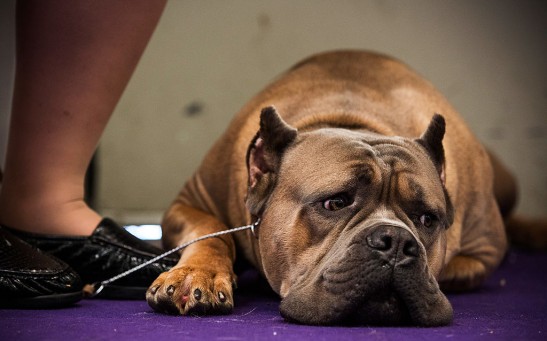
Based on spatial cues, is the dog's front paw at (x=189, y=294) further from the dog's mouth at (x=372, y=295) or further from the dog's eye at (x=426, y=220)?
the dog's eye at (x=426, y=220)

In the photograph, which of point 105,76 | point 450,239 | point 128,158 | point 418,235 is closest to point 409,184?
point 418,235

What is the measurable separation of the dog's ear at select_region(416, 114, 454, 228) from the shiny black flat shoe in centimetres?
63

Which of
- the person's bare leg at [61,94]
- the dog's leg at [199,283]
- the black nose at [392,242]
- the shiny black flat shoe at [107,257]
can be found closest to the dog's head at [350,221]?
the black nose at [392,242]

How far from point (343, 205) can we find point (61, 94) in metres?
0.70

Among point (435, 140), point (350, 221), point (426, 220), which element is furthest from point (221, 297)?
point (435, 140)

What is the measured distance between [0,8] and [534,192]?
8.46 feet

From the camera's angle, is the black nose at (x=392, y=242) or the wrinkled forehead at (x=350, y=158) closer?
the black nose at (x=392, y=242)

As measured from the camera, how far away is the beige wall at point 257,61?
3602 mm

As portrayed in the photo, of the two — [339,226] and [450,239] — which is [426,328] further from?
[450,239]

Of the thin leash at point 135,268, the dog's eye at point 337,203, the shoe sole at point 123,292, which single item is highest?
the dog's eye at point 337,203

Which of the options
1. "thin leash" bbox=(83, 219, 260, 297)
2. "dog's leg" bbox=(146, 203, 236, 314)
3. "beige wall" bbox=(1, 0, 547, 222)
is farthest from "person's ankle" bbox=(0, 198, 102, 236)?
"beige wall" bbox=(1, 0, 547, 222)

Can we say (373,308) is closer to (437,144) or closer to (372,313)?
(372,313)

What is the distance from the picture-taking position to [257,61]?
3.64 m

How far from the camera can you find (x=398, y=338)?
127 cm
